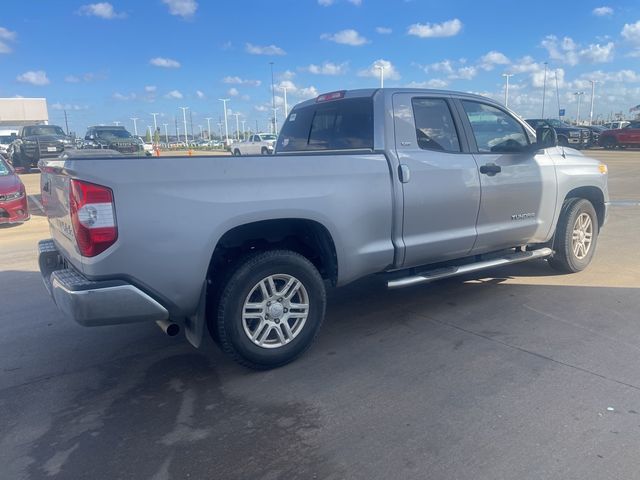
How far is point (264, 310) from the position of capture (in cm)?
380

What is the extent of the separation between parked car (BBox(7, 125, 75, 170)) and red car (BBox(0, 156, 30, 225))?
1310cm

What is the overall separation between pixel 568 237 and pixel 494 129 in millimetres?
1591

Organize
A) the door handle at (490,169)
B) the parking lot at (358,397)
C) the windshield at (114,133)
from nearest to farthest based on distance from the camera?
the parking lot at (358,397)
the door handle at (490,169)
the windshield at (114,133)

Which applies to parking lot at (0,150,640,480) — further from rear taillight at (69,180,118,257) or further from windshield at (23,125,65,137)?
windshield at (23,125,65,137)

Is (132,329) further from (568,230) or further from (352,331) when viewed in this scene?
(568,230)

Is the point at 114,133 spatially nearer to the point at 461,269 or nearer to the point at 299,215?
the point at 461,269

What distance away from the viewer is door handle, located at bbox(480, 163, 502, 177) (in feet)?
16.0

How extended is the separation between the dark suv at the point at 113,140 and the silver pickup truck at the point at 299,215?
63.1ft

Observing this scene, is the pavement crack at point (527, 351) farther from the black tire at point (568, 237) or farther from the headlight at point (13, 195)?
the headlight at point (13, 195)

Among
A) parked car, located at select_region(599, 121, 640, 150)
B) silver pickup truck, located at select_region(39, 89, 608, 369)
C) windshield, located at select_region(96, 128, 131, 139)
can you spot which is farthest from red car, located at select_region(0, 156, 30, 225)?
parked car, located at select_region(599, 121, 640, 150)

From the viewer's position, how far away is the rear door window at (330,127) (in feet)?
15.0

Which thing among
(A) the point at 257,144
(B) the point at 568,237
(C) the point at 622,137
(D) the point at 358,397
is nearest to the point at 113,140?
(A) the point at 257,144

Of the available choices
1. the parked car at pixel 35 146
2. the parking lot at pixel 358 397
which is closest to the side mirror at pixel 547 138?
the parking lot at pixel 358 397

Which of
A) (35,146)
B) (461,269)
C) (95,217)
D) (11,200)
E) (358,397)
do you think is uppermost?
(35,146)
